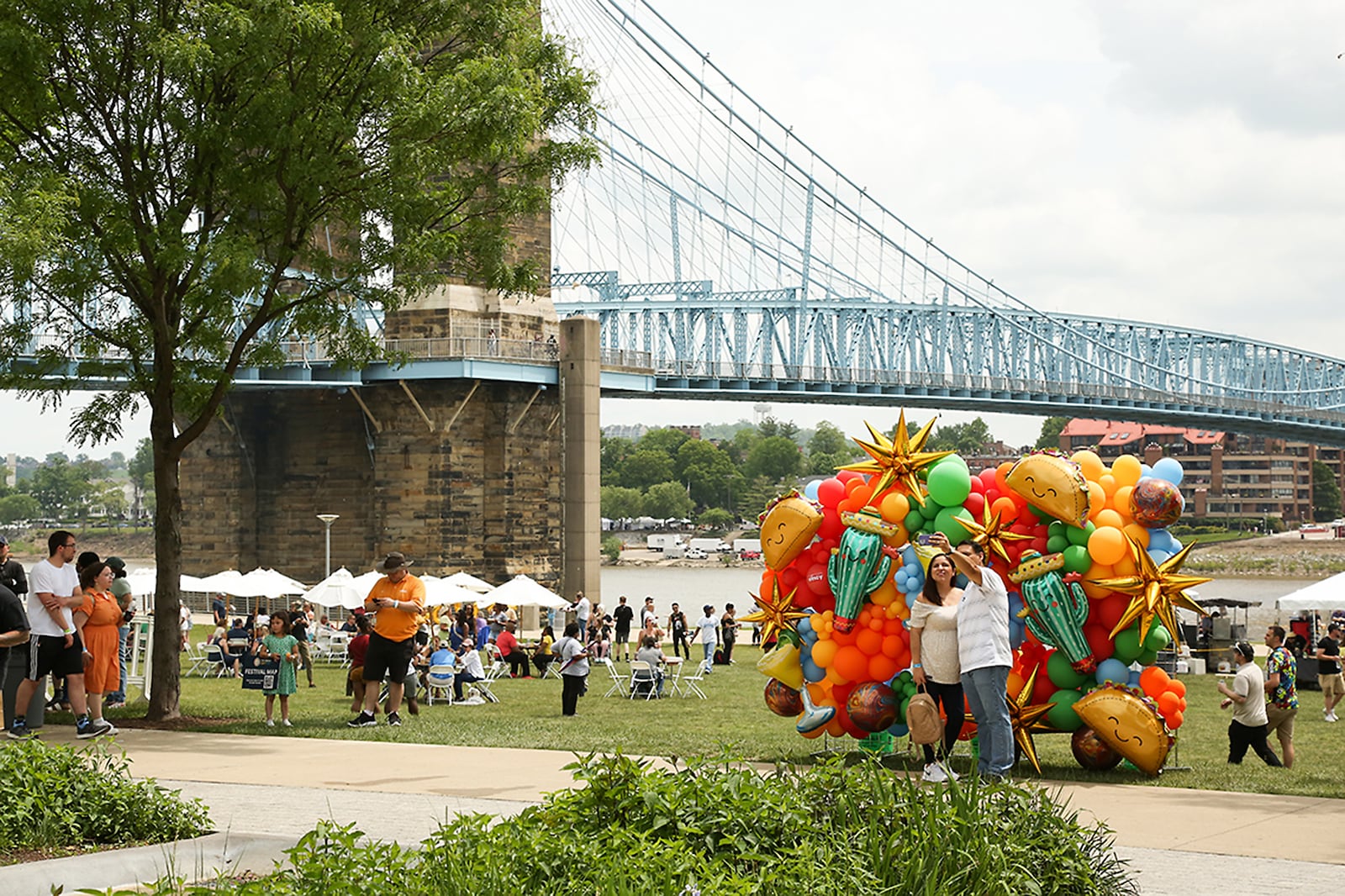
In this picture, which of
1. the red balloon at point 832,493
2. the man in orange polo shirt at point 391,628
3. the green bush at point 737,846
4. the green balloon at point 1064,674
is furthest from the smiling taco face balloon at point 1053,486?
the man in orange polo shirt at point 391,628

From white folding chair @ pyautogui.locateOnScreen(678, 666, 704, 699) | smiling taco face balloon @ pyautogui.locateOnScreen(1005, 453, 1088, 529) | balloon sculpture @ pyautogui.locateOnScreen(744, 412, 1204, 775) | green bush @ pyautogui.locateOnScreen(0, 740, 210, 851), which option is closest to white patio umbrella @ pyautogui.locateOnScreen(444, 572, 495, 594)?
white folding chair @ pyautogui.locateOnScreen(678, 666, 704, 699)

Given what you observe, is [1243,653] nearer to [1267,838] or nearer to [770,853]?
[1267,838]

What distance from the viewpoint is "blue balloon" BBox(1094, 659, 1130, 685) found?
12070mm

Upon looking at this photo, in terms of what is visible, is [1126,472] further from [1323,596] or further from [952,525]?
[1323,596]

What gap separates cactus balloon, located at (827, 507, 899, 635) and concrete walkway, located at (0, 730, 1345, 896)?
90.2 inches

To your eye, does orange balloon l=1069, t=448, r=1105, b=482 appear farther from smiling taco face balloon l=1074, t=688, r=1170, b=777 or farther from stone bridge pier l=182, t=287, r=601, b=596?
stone bridge pier l=182, t=287, r=601, b=596

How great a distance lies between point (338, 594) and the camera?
1093 inches

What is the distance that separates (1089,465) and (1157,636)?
4.99 ft

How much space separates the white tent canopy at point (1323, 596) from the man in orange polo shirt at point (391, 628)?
1204cm

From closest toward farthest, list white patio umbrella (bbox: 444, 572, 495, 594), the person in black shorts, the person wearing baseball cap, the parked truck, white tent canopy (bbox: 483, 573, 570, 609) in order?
1. the person wearing baseball cap
2. white tent canopy (bbox: 483, 573, 570, 609)
3. the person in black shorts
4. white patio umbrella (bbox: 444, 572, 495, 594)
5. the parked truck

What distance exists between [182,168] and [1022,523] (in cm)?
901

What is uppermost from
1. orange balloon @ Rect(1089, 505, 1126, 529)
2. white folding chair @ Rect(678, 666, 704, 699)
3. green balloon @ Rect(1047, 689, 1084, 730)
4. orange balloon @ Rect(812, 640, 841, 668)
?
orange balloon @ Rect(1089, 505, 1126, 529)

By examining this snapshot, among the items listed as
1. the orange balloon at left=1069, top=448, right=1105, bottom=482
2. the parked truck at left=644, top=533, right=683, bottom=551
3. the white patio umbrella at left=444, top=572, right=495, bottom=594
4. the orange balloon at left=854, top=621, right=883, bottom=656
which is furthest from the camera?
the parked truck at left=644, top=533, right=683, bottom=551

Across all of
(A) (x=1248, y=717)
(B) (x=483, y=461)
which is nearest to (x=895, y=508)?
(A) (x=1248, y=717)
